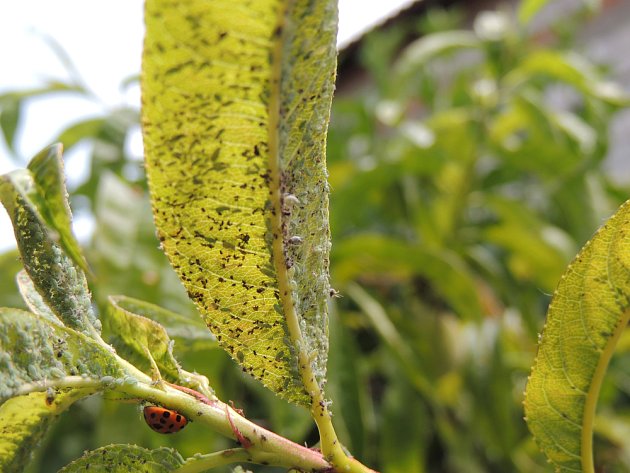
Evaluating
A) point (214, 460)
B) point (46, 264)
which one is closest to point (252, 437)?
point (214, 460)

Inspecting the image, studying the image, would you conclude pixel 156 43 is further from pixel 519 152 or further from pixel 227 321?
pixel 519 152

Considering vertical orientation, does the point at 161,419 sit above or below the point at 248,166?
below

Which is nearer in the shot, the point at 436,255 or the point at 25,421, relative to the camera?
the point at 25,421

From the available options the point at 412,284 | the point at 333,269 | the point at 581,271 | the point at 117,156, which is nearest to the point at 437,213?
the point at 412,284

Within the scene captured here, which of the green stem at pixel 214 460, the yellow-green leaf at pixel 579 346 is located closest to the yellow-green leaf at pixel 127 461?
the green stem at pixel 214 460

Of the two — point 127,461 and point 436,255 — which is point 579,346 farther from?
point 436,255
